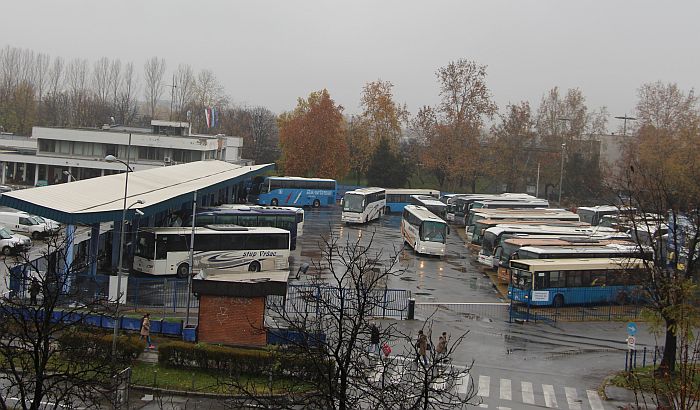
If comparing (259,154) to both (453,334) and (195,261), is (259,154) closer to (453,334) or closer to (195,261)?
(195,261)

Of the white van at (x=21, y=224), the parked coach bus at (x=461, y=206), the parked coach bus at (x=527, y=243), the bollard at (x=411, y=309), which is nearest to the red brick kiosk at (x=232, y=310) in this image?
the bollard at (x=411, y=309)

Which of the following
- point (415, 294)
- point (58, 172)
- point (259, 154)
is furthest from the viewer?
point (259, 154)

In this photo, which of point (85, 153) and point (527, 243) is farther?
point (85, 153)

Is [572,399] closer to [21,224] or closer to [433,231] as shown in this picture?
[433,231]

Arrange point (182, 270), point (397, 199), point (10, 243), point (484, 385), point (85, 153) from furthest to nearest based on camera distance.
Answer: point (397, 199), point (85, 153), point (10, 243), point (182, 270), point (484, 385)

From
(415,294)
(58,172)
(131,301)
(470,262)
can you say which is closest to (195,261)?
(131,301)

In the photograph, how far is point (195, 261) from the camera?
103 ft

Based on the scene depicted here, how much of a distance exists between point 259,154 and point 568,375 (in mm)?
75030

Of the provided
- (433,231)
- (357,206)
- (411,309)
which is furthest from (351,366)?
(357,206)

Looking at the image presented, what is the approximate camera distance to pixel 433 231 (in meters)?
40.6

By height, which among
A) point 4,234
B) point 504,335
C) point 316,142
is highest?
point 316,142

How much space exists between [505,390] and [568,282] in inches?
497

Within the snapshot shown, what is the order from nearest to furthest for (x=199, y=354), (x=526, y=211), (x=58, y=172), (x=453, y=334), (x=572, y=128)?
(x=199, y=354), (x=453, y=334), (x=526, y=211), (x=58, y=172), (x=572, y=128)

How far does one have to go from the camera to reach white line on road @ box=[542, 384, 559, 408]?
60.9 ft
